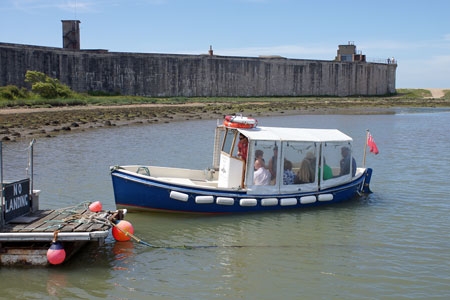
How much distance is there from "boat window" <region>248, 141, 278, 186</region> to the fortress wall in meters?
37.0

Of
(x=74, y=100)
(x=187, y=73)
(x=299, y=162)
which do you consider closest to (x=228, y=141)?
(x=299, y=162)

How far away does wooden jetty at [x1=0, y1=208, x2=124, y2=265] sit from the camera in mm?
8281

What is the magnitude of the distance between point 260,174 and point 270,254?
2488 mm

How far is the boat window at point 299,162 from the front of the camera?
39.1ft

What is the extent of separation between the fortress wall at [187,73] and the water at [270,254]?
32102 mm

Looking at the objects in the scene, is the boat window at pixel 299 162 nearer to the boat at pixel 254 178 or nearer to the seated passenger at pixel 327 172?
the boat at pixel 254 178

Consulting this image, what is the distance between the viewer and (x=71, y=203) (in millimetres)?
12961

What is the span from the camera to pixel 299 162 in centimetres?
1210

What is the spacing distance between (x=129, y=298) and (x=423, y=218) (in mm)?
7339

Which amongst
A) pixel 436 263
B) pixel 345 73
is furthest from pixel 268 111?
pixel 436 263

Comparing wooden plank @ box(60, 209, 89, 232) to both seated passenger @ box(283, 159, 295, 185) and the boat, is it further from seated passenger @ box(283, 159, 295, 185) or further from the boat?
seated passenger @ box(283, 159, 295, 185)

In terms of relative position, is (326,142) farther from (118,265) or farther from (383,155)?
(383,155)

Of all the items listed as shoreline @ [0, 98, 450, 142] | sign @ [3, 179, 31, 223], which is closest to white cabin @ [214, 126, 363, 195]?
sign @ [3, 179, 31, 223]

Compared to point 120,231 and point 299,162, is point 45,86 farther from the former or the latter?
point 120,231
